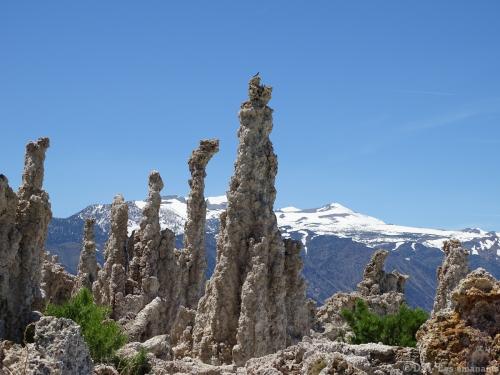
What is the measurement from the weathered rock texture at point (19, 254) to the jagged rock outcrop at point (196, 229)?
51.2 feet

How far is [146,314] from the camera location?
27.1m

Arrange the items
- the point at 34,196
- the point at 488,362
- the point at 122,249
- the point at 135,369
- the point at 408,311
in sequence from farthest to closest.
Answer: the point at 122,249
the point at 408,311
the point at 34,196
the point at 135,369
the point at 488,362

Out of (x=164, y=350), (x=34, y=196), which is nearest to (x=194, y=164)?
(x=34, y=196)

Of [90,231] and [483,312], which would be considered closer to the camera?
[483,312]

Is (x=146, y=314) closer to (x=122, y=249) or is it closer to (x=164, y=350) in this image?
(x=164, y=350)

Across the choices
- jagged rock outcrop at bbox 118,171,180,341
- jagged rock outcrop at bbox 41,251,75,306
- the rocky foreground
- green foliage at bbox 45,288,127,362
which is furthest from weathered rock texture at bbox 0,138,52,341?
jagged rock outcrop at bbox 41,251,75,306

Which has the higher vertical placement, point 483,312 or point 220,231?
point 220,231

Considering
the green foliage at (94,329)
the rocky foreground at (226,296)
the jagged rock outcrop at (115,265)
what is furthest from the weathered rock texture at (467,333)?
the jagged rock outcrop at (115,265)

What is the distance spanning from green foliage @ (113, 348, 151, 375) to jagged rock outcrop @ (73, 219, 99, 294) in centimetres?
2802

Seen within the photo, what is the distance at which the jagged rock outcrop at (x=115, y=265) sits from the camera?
35125 millimetres

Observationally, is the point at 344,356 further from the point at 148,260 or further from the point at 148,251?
the point at 148,251

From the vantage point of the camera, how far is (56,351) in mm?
9719

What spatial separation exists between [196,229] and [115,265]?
6690mm

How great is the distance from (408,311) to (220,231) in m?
8.78
